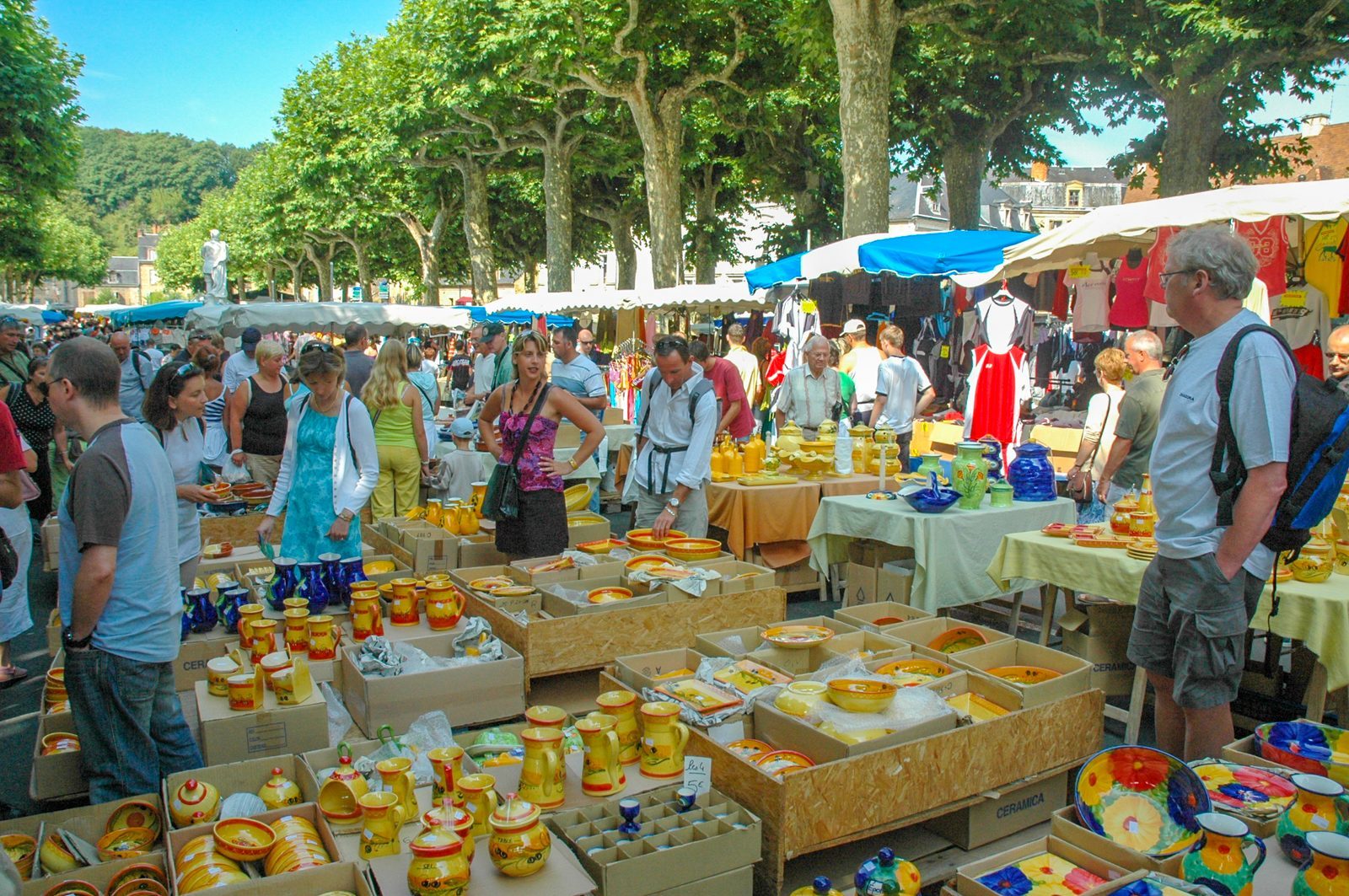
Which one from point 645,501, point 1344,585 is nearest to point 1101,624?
point 1344,585

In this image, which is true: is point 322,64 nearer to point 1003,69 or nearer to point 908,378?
point 1003,69

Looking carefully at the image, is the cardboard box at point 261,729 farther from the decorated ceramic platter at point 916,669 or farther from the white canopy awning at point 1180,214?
the white canopy awning at point 1180,214

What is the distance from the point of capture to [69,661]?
8.82 ft

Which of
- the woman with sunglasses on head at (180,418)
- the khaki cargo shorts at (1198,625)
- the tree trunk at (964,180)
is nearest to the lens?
the khaki cargo shorts at (1198,625)

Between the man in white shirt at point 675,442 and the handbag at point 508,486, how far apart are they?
3.02ft

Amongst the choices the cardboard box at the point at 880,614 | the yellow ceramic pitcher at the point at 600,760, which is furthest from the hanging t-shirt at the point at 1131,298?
the yellow ceramic pitcher at the point at 600,760

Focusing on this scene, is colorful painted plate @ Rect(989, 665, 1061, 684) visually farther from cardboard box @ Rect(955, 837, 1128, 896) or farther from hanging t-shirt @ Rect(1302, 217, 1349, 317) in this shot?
hanging t-shirt @ Rect(1302, 217, 1349, 317)

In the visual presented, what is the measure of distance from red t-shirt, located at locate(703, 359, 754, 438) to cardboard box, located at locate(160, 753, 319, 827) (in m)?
5.43

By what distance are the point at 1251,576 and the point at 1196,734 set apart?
0.50 meters

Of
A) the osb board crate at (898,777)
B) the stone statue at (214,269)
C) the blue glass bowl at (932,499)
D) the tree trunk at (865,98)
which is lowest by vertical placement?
the osb board crate at (898,777)

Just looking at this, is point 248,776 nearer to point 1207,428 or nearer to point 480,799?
point 480,799

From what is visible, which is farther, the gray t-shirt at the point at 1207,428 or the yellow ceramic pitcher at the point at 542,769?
the yellow ceramic pitcher at the point at 542,769

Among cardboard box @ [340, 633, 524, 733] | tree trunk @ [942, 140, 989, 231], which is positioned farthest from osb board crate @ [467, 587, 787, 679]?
tree trunk @ [942, 140, 989, 231]

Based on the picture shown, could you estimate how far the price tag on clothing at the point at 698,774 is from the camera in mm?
2689
